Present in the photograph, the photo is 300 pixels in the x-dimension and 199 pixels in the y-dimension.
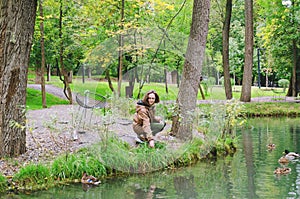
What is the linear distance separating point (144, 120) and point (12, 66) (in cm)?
271

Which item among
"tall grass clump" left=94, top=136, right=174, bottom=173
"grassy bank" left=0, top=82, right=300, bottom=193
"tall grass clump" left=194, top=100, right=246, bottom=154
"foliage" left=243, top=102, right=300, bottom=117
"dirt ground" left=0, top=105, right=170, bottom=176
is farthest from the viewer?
"foliage" left=243, top=102, right=300, bottom=117

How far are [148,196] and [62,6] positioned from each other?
43.2ft

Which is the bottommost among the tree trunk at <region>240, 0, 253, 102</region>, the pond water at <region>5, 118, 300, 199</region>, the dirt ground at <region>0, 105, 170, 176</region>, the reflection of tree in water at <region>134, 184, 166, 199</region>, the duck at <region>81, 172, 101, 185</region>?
the reflection of tree in water at <region>134, 184, 166, 199</region>

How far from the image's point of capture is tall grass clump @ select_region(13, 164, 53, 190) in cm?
771

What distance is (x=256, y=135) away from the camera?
14750 millimetres

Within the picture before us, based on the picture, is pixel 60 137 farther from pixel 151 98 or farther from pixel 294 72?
pixel 294 72

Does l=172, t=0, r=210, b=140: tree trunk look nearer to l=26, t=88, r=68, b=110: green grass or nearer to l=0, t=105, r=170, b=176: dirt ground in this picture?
l=0, t=105, r=170, b=176: dirt ground

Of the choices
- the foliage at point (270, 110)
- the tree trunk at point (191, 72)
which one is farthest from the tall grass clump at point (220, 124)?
the foliage at point (270, 110)

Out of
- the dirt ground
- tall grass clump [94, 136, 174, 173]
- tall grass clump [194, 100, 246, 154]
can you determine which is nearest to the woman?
tall grass clump [94, 136, 174, 173]

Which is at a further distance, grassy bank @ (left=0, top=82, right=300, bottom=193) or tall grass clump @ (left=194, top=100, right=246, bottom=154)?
tall grass clump @ (left=194, top=100, right=246, bottom=154)

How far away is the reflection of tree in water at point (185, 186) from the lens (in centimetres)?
768

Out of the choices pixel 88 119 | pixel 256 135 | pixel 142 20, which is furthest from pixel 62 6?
pixel 256 135

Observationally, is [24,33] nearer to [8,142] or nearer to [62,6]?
[8,142]

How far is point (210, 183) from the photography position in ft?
27.6
